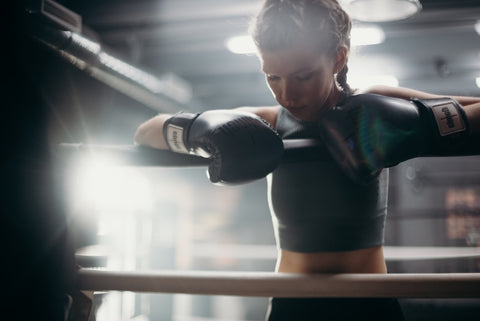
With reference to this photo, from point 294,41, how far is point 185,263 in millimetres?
4716

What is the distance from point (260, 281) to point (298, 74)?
0.39m

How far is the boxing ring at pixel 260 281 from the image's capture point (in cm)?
71

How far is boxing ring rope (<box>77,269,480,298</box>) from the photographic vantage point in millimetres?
711

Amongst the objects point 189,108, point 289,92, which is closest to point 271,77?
point 289,92

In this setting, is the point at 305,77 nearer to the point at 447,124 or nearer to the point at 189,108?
the point at 447,124

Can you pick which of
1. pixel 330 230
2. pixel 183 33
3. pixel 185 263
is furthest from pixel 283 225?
pixel 185 263

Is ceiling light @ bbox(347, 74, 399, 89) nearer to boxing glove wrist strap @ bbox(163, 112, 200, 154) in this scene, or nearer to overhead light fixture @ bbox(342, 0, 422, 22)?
overhead light fixture @ bbox(342, 0, 422, 22)

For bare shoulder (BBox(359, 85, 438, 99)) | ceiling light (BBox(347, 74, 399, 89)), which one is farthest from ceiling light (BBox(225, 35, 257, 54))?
bare shoulder (BBox(359, 85, 438, 99))

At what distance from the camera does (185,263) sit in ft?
17.0

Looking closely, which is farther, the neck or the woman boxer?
the neck

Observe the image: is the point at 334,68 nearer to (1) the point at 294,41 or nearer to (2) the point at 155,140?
(1) the point at 294,41

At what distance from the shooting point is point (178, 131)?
2.75ft

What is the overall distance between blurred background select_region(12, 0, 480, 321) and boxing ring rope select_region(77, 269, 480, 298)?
0.22 m

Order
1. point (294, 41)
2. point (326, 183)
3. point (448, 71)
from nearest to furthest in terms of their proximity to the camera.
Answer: point (294, 41) < point (326, 183) < point (448, 71)
